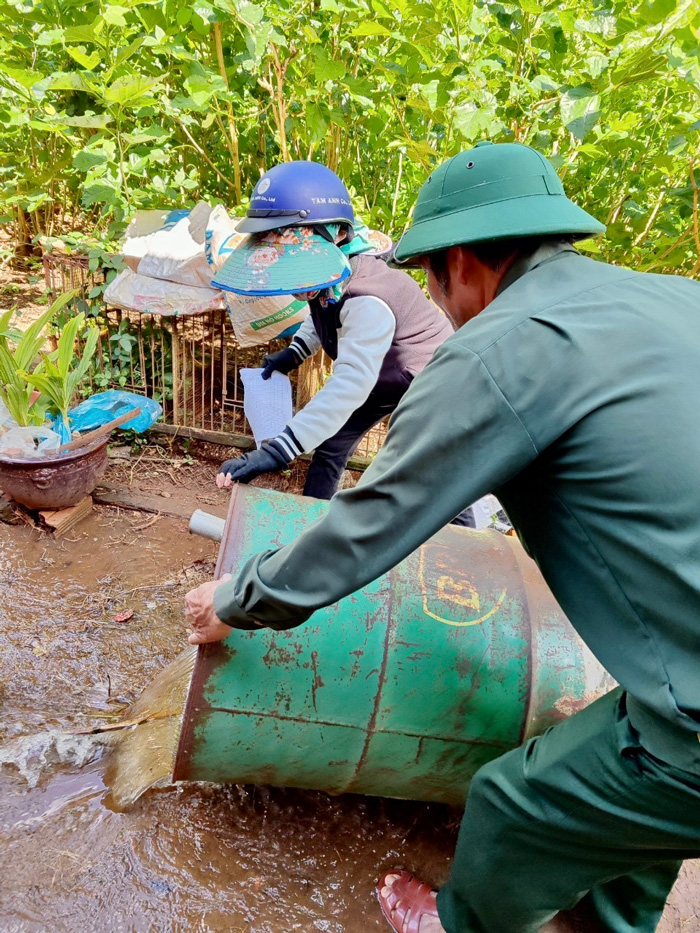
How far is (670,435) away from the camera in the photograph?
43.2 inches

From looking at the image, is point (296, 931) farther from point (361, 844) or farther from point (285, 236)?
point (285, 236)

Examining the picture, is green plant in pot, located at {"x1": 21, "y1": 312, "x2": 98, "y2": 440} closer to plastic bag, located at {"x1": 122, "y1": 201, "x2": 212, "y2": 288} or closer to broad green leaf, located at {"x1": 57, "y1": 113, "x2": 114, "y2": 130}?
plastic bag, located at {"x1": 122, "y1": 201, "x2": 212, "y2": 288}

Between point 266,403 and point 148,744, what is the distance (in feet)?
5.25

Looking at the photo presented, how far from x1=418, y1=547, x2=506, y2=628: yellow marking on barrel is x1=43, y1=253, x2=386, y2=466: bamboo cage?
81.5 inches

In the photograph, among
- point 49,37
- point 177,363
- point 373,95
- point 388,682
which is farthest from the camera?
point 177,363

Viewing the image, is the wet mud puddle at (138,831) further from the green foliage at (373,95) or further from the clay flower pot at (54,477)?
the green foliage at (373,95)

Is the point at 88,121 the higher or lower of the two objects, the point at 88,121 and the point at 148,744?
the higher

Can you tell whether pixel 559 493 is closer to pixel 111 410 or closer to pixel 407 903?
pixel 407 903

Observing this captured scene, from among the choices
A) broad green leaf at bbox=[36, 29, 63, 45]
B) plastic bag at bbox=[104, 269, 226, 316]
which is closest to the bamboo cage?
plastic bag at bbox=[104, 269, 226, 316]

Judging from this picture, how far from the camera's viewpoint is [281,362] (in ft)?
10.3

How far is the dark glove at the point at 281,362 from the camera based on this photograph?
3.13 metres

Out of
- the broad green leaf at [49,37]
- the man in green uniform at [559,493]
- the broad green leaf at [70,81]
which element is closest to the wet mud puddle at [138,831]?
the man in green uniform at [559,493]

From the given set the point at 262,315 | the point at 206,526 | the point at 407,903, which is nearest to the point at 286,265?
the point at 206,526

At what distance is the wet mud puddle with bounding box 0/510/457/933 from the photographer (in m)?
1.86
